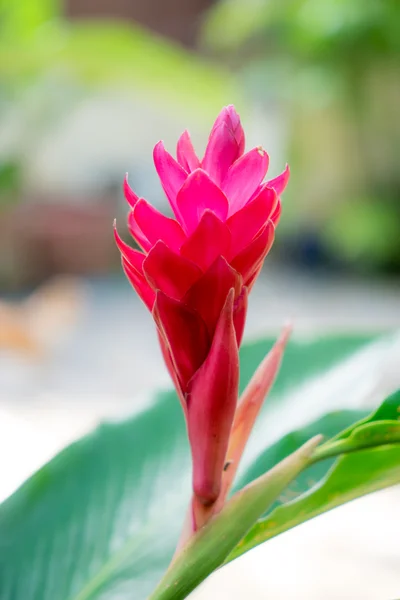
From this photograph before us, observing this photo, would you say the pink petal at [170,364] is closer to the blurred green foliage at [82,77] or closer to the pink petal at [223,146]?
the pink petal at [223,146]

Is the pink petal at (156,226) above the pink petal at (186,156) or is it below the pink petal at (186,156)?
below

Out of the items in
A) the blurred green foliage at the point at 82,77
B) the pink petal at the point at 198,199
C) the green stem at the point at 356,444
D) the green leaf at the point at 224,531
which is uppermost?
the blurred green foliage at the point at 82,77

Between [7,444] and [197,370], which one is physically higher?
[197,370]

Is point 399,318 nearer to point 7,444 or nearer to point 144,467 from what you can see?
point 7,444

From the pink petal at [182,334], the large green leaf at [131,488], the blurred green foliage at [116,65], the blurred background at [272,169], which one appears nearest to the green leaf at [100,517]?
the large green leaf at [131,488]

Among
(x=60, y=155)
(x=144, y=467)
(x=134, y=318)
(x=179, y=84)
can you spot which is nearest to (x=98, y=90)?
(x=179, y=84)

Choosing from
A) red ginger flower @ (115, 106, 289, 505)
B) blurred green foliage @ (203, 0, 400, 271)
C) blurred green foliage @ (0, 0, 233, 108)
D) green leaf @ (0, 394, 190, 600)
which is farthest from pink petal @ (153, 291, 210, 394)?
blurred green foliage @ (203, 0, 400, 271)

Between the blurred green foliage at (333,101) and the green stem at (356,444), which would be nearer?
the green stem at (356,444)
